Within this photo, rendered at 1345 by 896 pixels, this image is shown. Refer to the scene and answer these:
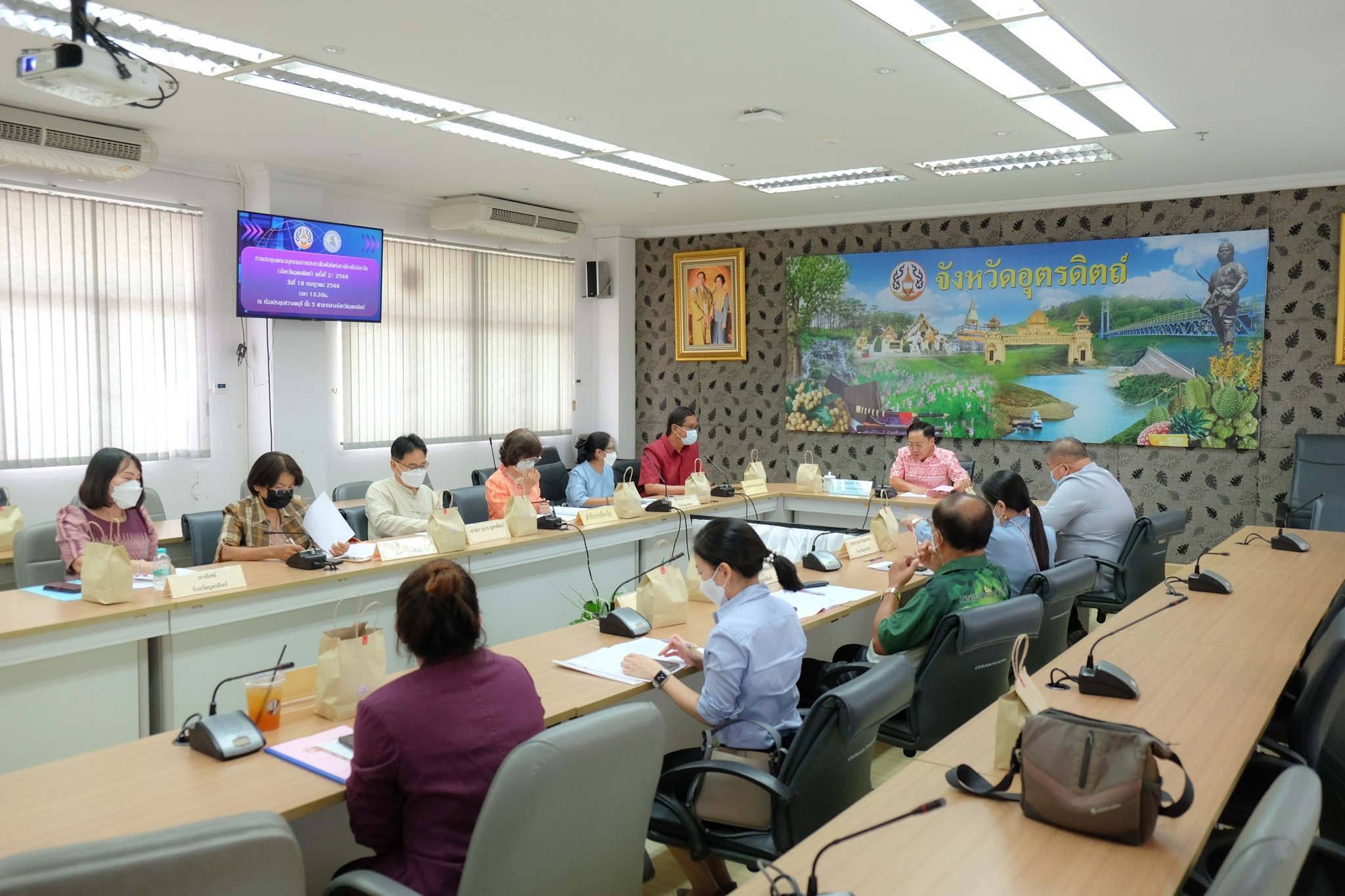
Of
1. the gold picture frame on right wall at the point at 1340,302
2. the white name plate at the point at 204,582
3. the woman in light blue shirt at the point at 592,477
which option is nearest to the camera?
the white name plate at the point at 204,582

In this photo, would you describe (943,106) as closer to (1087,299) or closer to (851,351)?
(1087,299)

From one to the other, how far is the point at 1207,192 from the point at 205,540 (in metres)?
7.22

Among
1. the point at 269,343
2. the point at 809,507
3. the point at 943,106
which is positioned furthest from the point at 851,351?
the point at 269,343

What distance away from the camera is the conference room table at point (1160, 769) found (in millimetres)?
1595

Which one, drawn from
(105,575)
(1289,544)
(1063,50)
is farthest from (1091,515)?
(105,575)

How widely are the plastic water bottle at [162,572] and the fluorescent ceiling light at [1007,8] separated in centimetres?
377

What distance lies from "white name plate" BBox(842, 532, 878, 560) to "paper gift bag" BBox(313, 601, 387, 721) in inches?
107

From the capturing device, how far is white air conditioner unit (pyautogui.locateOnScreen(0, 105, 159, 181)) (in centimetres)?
537

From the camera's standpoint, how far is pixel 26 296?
590 cm

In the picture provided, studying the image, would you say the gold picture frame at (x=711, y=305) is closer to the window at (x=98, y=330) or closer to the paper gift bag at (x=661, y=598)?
the window at (x=98, y=330)

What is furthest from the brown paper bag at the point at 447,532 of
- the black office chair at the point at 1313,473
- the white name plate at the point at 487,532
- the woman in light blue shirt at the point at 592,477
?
the black office chair at the point at 1313,473

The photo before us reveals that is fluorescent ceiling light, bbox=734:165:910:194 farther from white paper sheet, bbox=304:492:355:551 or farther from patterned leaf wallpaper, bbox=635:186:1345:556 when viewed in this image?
white paper sheet, bbox=304:492:355:551

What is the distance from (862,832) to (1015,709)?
469 millimetres

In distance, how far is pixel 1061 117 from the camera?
5316 mm
